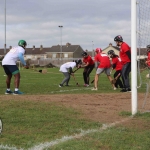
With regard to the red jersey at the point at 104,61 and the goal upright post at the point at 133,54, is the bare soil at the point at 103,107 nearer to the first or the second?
the goal upright post at the point at 133,54

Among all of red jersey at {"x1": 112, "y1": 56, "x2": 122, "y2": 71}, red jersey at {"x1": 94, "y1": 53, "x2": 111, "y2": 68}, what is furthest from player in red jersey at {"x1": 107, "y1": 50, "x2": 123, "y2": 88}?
red jersey at {"x1": 94, "y1": 53, "x2": 111, "y2": 68}

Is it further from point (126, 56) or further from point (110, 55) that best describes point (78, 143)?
point (110, 55)

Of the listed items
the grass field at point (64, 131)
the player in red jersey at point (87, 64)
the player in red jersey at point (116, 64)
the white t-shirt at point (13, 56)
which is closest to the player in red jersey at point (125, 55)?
the player in red jersey at point (116, 64)

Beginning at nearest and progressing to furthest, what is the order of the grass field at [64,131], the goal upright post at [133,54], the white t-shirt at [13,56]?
the grass field at [64,131] < the goal upright post at [133,54] < the white t-shirt at [13,56]

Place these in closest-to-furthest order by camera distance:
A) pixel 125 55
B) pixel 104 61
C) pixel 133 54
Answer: pixel 133 54 → pixel 125 55 → pixel 104 61

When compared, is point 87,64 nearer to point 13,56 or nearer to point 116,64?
point 116,64

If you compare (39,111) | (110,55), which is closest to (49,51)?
(110,55)

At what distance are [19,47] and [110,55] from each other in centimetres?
494

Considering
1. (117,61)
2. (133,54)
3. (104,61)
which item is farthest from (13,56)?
(133,54)

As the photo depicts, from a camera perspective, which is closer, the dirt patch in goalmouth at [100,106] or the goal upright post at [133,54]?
the dirt patch in goalmouth at [100,106]

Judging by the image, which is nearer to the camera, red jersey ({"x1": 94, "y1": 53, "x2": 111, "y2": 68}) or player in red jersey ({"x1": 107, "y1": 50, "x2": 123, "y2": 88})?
red jersey ({"x1": 94, "y1": 53, "x2": 111, "y2": 68})

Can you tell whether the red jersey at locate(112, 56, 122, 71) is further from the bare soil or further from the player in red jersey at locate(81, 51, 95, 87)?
the bare soil

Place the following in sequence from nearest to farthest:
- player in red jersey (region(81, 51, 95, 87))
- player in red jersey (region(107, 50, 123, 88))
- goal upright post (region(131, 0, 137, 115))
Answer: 1. goal upright post (region(131, 0, 137, 115))
2. player in red jersey (region(107, 50, 123, 88))
3. player in red jersey (region(81, 51, 95, 87))

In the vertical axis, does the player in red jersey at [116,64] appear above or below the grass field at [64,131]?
above
